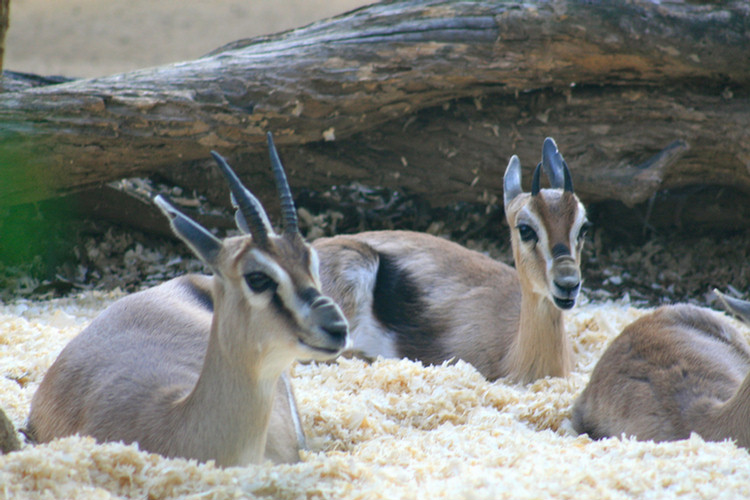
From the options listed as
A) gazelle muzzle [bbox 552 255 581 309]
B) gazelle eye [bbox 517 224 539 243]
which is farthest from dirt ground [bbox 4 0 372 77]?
gazelle muzzle [bbox 552 255 581 309]

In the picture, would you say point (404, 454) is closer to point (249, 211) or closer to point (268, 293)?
point (268, 293)

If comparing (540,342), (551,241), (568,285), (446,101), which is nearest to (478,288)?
(540,342)

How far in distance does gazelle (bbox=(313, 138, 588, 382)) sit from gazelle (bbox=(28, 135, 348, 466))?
2.33 metres

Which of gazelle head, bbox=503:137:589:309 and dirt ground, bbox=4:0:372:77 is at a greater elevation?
dirt ground, bbox=4:0:372:77

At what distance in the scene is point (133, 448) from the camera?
129 inches

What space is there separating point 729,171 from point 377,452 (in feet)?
16.7

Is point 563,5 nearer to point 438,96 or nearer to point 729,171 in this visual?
point 438,96

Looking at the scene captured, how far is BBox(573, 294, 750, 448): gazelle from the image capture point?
13.3ft

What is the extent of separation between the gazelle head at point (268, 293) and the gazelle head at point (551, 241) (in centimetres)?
230

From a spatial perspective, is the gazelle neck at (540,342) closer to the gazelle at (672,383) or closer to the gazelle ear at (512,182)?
the gazelle at (672,383)

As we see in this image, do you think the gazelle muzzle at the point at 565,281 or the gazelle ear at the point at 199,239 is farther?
the gazelle muzzle at the point at 565,281

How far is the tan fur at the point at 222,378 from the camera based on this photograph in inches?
133

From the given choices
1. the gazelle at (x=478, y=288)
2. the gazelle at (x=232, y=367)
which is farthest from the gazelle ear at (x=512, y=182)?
the gazelle at (x=232, y=367)

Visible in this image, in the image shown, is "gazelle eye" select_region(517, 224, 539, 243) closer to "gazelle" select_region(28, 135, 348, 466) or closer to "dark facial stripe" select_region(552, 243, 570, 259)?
"dark facial stripe" select_region(552, 243, 570, 259)
